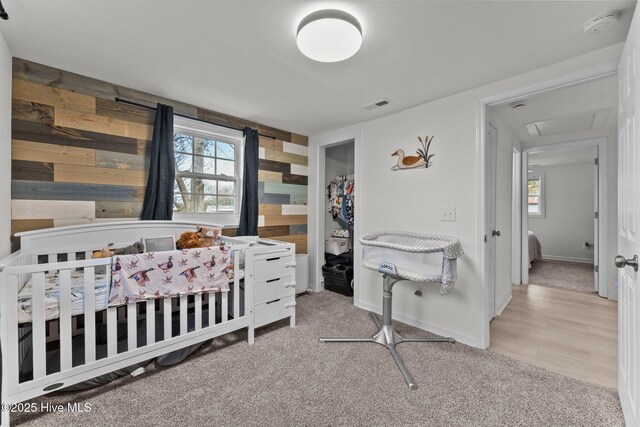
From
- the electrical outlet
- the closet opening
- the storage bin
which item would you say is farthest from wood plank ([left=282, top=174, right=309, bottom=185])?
the electrical outlet

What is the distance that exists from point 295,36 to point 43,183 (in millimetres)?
2015

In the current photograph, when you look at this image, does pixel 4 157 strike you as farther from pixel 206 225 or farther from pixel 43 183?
pixel 206 225

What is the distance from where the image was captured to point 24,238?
180 cm

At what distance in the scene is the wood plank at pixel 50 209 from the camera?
1851 millimetres

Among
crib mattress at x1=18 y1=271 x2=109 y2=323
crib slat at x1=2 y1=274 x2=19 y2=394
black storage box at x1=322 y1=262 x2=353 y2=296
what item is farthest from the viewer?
black storage box at x1=322 y1=262 x2=353 y2=296

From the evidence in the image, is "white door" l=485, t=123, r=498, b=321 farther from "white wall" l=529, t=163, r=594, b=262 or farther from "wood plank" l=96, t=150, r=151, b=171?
"white wall" l=529, t=163, r=594, b=262

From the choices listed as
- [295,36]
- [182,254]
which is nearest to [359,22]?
[295,36]

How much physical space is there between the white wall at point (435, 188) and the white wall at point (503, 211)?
2.00ft

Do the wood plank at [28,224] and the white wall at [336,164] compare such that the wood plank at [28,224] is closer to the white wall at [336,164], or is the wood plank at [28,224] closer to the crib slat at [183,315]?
the crib slat at [183,315]

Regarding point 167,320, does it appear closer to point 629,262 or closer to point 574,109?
point 629,262

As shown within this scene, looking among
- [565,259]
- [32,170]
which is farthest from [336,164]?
[565,259]

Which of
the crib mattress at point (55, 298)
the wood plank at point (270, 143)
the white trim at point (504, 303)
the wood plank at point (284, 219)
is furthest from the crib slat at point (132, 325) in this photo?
the white trim at point (504, 303)

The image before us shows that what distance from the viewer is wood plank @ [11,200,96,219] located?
72.9 inches

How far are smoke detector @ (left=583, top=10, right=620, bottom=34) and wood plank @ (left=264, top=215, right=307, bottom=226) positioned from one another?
2.90 meters
